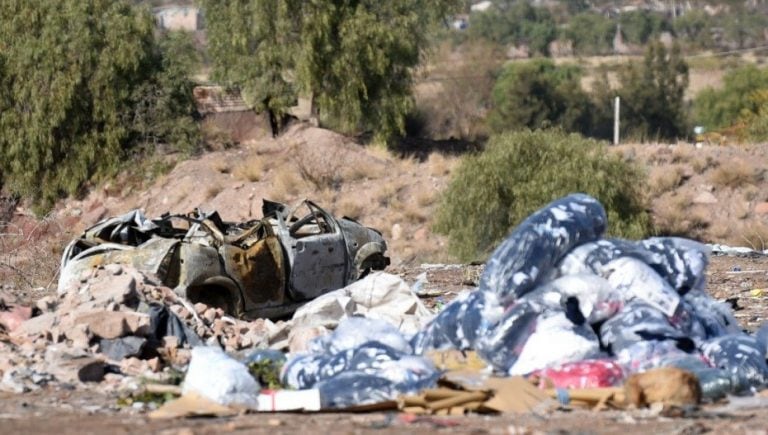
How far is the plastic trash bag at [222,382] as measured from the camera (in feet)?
32.2

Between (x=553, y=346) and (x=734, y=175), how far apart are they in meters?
27.2

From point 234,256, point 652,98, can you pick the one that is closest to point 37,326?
point 234,256

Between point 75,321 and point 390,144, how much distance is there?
30.1 metres

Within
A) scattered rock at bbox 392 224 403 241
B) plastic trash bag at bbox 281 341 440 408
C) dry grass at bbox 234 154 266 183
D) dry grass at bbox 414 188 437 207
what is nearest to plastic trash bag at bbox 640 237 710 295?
plastic trash bag at bbox 281 341 440 408

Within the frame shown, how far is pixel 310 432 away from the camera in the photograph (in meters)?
8.62

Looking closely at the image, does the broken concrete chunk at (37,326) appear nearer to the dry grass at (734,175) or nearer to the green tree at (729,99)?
the dry grass at (734,175)

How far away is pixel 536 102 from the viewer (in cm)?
7262

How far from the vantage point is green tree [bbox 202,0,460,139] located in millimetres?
40000

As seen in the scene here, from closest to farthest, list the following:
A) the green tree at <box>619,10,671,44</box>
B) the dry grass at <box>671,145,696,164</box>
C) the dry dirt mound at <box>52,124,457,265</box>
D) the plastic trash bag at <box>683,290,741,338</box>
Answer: the plastic trash bag at <box>683,290,741,338</box> < the dry dirt mound at <box>52,124,457,265</box> < the dry grass at <box>671,145,696,164</box> < the green tree at <box>619,10,671,44</box>

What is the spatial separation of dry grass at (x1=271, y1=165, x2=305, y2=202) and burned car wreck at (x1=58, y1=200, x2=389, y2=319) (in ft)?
66.5

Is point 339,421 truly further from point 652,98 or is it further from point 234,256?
point 652,98

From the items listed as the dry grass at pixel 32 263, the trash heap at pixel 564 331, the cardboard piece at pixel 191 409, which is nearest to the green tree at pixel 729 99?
the dry grass at pixel 32 263

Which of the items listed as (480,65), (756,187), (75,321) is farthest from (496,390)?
(480,65)

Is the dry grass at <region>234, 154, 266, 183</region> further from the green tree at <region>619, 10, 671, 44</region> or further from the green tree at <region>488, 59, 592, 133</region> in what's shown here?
the green tree at <region>619, 10, 671, 44</region>
